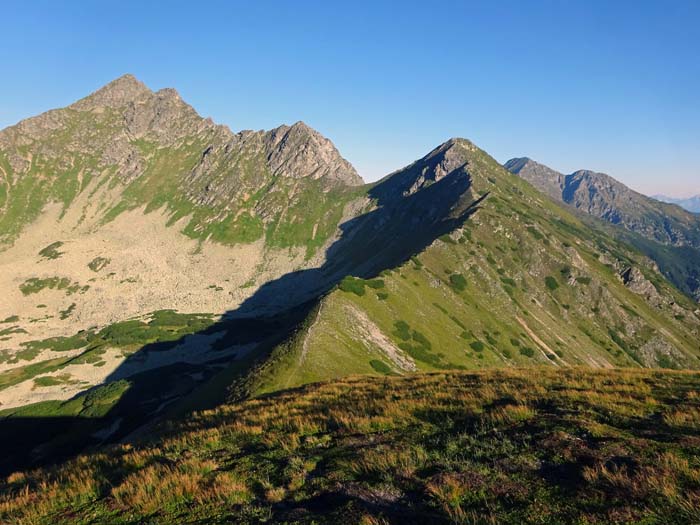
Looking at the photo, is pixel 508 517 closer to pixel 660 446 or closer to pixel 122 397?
pixel 660 446

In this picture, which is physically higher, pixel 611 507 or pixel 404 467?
pixel 611 507

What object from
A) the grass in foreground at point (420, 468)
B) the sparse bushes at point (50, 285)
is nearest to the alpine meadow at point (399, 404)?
the grass in foreground at point (420, 468)

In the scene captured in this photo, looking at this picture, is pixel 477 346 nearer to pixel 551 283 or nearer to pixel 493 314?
pixel 493 314

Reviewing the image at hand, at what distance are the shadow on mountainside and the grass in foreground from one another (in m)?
31.1

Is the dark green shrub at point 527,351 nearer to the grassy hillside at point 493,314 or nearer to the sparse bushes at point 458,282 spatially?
the grassy hillside at point 493,314

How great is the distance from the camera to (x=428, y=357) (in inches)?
2422

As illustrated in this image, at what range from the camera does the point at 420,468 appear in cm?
1286

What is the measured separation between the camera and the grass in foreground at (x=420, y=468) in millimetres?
10047

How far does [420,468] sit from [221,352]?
11976 centimetres

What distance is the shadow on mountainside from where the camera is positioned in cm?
6838

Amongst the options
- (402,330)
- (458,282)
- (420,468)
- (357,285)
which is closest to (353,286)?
(357,285)

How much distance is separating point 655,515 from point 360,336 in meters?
48.6

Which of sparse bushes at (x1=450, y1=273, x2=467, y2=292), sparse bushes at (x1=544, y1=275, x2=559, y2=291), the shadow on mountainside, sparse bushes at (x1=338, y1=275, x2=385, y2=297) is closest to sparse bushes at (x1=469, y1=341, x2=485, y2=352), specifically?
sparse bushes at (x1=450, y1=273, x2=467, y2=292)

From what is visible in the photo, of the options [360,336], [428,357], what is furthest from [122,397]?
[428,357]
